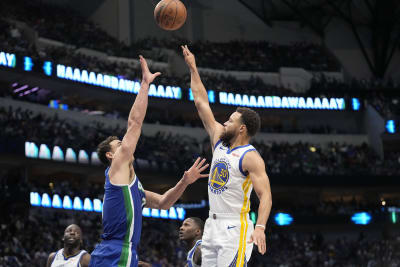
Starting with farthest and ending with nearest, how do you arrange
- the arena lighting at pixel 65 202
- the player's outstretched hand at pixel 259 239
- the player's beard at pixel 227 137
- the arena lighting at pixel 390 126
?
1. the arena lighting at pixel 390 126
2. the arena lighting at pixel 65 202
3. the player's beard at pixel 227 137
4. the player's outstretched hand at pixel 259 239

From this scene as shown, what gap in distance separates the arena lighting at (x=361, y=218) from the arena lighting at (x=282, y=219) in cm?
402

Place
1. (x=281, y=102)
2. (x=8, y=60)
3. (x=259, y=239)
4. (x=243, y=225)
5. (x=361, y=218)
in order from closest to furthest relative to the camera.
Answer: (x=259, y=239) → (x=243, y=225) → (x=8, y=60) → (x=361, y=218) → (x=281, y=102)

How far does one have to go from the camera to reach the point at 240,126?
22.7 feet

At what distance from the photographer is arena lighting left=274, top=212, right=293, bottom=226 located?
1443 inches

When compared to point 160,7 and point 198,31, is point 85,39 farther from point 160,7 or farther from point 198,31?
point 160,7

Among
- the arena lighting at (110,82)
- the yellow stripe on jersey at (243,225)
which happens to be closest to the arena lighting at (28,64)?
the arena lighting at (110,82)

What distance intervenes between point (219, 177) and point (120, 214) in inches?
44.6

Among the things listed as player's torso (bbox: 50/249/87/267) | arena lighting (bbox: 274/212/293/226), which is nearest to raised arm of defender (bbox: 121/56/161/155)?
player's torso (bbox: 50/249/87/267)

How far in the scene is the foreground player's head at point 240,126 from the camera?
6914 mm

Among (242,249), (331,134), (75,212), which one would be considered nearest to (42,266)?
(75,212)

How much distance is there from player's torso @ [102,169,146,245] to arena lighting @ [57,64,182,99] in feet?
96.6

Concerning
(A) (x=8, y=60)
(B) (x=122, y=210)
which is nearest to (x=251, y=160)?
(B) (x=122, y=210)

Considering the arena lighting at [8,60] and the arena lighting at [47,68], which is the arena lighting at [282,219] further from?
the arena lighting at [8,60]

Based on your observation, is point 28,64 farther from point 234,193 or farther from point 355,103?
point 234,193
